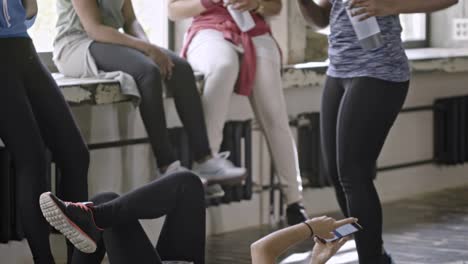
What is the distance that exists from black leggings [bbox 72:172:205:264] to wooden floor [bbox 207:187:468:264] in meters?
1.44

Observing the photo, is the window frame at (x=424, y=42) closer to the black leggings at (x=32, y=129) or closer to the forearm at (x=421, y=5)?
the forearm at (x=421, y=5)

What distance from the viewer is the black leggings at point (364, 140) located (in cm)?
353

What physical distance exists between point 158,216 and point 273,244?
71 centimetres

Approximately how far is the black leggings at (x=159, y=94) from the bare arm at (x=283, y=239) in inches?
75.1

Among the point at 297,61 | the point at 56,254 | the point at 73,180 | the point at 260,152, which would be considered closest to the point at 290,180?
the point at 260,152

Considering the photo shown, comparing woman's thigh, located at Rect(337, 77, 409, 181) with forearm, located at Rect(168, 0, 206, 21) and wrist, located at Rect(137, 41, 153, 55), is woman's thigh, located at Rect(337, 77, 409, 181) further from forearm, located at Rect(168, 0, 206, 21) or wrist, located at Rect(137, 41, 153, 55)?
forearm, located at Rect(168, 0, 206, 21)

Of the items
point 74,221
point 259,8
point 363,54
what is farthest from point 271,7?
point 74,221

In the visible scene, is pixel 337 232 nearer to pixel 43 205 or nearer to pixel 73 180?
pixel 43 205

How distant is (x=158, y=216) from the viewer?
3.12 m

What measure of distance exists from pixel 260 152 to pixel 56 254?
129cm

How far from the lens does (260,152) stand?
544 cm

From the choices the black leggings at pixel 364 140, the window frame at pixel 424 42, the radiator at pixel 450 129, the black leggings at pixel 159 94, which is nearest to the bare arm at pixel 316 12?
the black leggings at pixel 364 140

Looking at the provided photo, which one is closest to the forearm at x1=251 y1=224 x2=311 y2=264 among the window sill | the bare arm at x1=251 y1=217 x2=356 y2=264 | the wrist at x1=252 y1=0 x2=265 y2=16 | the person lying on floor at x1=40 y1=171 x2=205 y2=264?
the bare arm at x1=251 y1=217 x2=356 y2=264

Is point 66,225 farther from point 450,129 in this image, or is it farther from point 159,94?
point 450,129
